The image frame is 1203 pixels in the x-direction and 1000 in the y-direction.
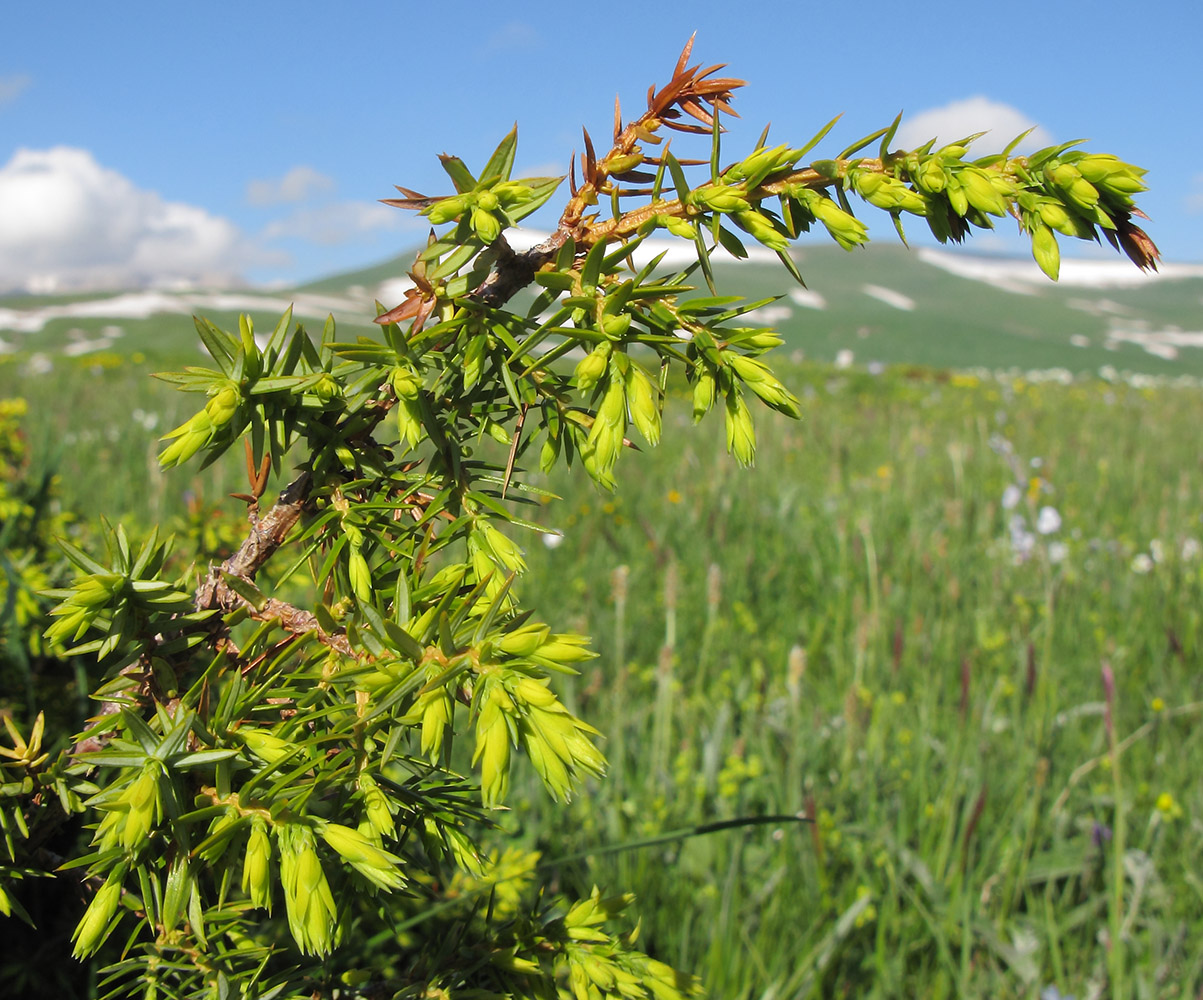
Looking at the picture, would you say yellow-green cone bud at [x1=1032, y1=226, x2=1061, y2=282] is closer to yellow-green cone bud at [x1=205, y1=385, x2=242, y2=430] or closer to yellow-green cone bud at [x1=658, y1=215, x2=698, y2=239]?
yellow-green cone bud at [x1=658, y1=215, x2=698, y2=239]

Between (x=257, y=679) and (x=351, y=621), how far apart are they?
12 centimetres

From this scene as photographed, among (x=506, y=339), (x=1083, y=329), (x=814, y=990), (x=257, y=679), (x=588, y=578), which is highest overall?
(x=1083, y=329)

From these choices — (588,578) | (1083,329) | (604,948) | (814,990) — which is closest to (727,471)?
(588,578)

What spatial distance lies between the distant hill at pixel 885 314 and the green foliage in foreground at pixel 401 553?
1109 centimetres

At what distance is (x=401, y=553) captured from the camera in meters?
0.70

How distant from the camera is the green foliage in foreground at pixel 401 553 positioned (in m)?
0.60

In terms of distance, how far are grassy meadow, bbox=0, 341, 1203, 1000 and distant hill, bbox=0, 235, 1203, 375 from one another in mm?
7721

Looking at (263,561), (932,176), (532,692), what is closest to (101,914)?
(263,561)

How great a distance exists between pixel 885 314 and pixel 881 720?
2661 cm

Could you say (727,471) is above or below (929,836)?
above

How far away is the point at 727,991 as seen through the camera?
1.56 m

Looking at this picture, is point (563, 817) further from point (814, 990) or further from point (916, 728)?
point (916, 728)

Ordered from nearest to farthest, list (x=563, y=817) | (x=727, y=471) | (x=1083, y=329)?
1. (x=563, y=817)
2. (x=727, y=471)
3. (x=1083, y=329)

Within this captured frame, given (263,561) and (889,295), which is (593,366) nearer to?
(263,561)
